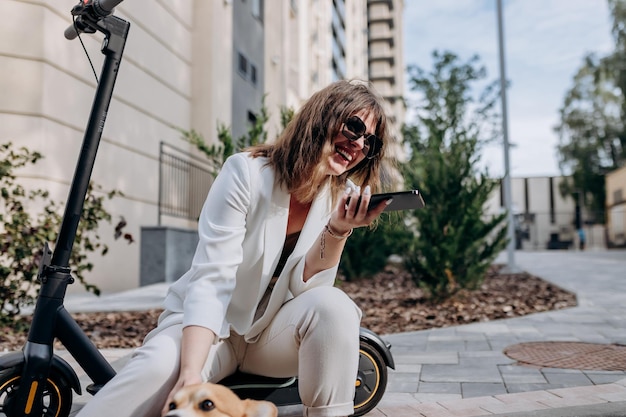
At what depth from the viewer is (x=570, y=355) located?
4512mm

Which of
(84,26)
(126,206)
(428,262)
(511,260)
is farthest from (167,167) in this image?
(84,26)

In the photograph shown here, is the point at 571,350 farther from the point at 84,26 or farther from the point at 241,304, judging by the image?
the point at 84,26

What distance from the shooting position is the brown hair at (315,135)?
2.40 meters

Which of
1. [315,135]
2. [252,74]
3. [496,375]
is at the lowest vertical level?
[496,375]

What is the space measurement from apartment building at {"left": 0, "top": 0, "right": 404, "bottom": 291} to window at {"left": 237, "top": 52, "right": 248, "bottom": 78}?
0.09 feet

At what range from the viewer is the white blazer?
84.3 inches

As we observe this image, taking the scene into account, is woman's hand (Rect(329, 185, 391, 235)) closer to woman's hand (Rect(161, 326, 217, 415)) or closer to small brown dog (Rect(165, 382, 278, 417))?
woman's hand (Rect(161, 326, 217, 415))

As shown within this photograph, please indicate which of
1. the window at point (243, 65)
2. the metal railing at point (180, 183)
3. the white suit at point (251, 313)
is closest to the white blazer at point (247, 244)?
the white suit at point (251, 313)

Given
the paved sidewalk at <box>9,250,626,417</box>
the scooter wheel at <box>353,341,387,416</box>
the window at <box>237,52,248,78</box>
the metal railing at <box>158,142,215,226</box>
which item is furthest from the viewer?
the window at <box>237,52,248,78</box>

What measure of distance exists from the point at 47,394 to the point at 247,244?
0.91 m

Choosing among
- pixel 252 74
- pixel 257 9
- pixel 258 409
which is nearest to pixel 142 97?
pixel 252 74

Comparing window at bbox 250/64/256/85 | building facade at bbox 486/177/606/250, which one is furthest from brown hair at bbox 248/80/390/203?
building facade at bbox 486/177/606/250

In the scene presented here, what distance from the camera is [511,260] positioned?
14547mm

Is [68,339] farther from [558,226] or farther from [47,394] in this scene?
[558,226]
